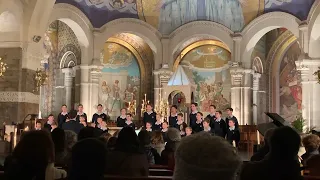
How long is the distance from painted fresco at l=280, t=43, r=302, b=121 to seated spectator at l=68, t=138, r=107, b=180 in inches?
790


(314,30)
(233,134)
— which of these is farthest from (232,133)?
(314,30)

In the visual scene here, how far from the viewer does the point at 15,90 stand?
52.6 ft

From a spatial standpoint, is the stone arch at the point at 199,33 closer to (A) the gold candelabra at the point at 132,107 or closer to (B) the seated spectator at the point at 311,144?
(A) the gold candelabra at the point at 132,107

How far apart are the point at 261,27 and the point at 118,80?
23.1 feet

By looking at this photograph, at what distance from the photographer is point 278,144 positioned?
11.5 feet

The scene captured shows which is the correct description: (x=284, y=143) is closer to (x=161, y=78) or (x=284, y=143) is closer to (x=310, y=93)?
(x=310, y=93)

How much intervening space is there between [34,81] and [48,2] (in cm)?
279

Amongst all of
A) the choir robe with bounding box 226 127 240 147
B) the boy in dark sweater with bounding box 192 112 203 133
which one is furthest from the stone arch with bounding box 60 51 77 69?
the choir robe with bounding box 226 127 240 147

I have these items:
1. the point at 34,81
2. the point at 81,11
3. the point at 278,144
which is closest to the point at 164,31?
the point at 81,11

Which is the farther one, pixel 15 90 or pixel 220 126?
pixel 15 90

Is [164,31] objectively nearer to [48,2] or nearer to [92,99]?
[92,99]

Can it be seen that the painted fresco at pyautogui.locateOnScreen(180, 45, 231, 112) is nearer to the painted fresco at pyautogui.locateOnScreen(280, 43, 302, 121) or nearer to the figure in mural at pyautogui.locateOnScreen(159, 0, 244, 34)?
the figure in mural at pyautogui.locateOnScreen(159, 0, 244, 34)

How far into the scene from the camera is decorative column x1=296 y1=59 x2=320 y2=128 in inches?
705

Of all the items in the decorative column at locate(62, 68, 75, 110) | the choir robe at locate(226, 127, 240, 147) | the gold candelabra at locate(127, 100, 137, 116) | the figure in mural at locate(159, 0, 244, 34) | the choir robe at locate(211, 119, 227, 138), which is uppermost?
the figure in mural at locate(159, 0, 244, 34)
